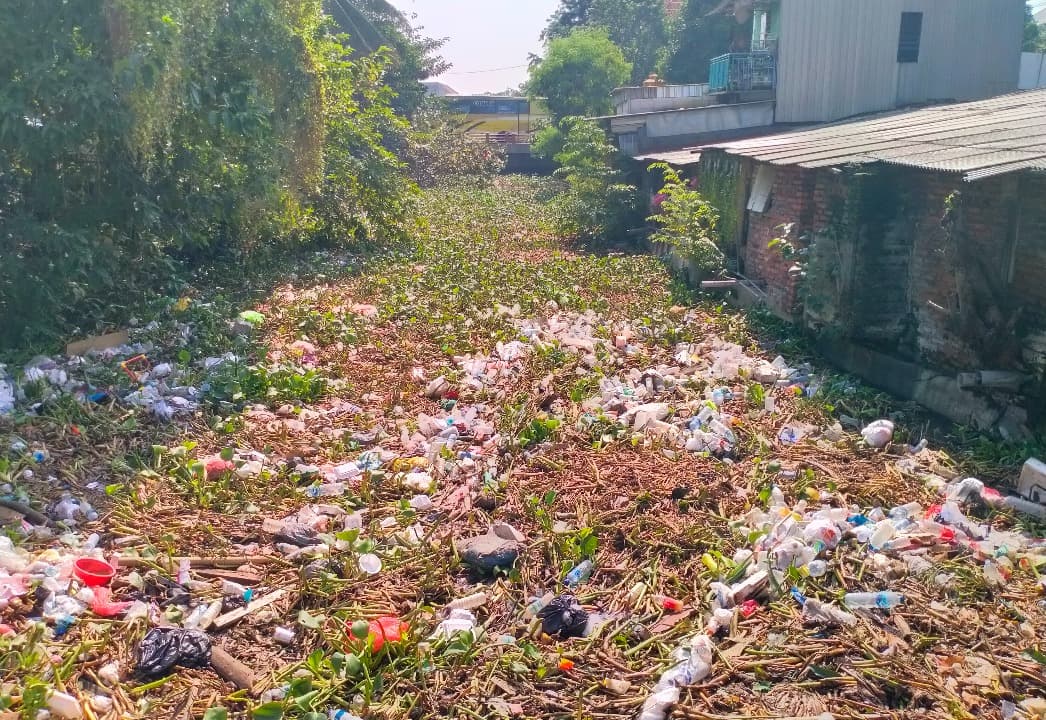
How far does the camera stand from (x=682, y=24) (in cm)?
2717

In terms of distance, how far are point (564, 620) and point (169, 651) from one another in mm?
1618

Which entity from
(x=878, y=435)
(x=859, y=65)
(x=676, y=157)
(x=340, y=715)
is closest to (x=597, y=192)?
(x=676, y=157)

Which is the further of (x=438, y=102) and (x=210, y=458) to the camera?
(x=438, y=102)

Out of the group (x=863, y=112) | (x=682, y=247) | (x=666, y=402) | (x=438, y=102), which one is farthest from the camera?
(x=438, y=102)

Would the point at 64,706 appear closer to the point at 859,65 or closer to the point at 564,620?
the point at 564,620

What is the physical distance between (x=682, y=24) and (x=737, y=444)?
81.1 feet

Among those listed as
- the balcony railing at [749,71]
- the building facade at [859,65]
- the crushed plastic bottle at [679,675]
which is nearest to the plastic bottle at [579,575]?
the crushed plastic bottle at [679,675]

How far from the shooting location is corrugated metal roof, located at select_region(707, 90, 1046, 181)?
5730 millimetres

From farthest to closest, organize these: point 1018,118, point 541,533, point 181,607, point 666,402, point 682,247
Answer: point 682,247
point 1018,118
point 666,402
point 541,533
point 181,607

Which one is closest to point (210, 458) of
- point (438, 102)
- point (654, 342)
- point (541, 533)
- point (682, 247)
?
point (541, 533)

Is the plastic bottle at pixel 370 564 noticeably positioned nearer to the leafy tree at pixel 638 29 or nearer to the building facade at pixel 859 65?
the building facade at pixel 859 65

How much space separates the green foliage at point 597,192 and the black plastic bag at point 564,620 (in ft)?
37.1

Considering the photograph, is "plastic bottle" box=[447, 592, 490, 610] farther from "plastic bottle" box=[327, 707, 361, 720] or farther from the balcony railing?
the balcony railing

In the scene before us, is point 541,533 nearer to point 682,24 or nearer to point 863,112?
point 863,112
